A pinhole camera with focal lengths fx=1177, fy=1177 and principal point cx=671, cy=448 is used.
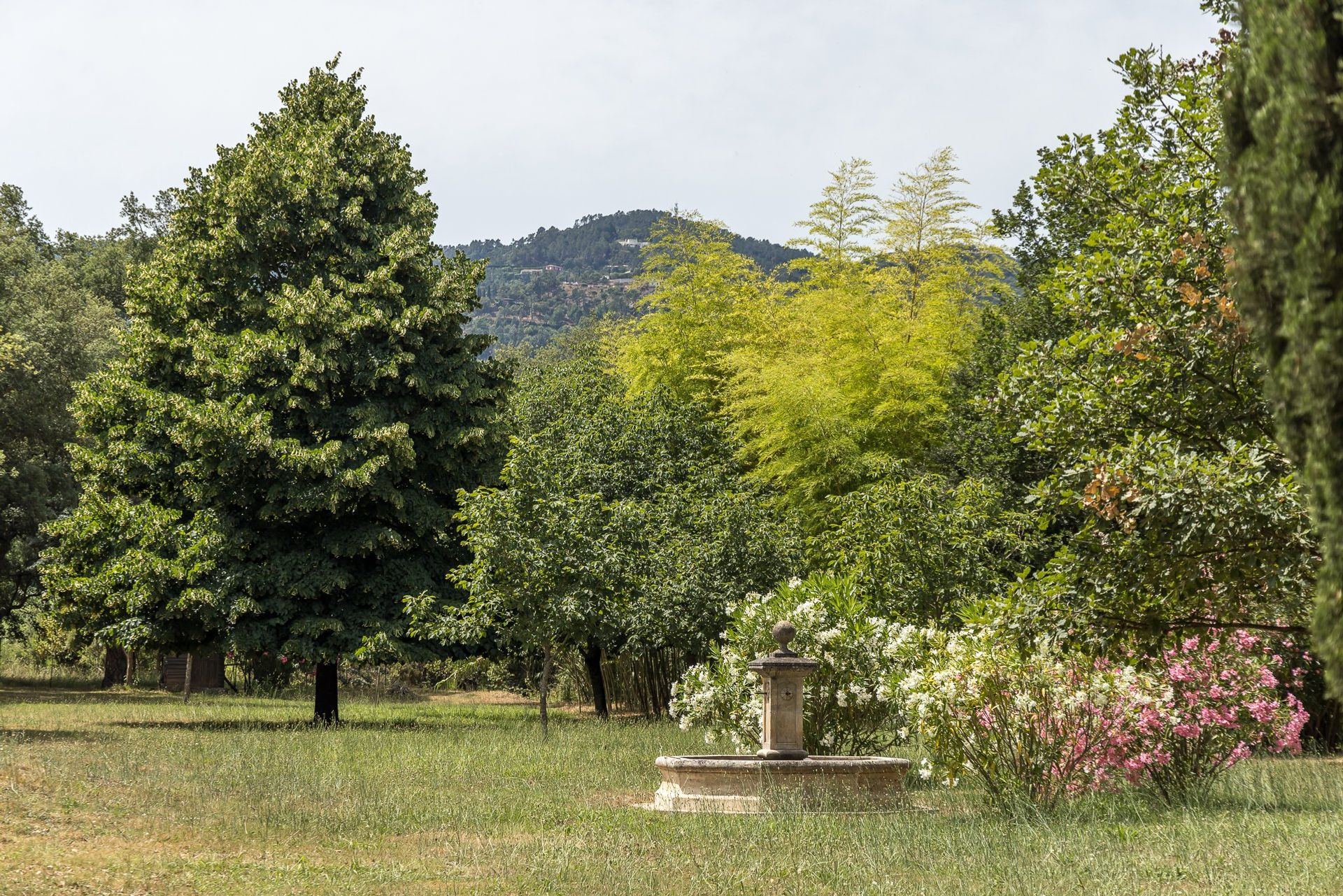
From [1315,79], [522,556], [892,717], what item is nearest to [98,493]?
[522,556]

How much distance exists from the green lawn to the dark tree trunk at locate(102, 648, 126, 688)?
2253 cm

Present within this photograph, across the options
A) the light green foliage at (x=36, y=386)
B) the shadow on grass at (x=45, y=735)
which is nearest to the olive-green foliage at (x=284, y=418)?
A: the shadow on grass at (x=45, y=735)

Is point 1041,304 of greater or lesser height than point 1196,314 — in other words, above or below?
above

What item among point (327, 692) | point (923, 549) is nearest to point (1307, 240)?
point (923, 549)

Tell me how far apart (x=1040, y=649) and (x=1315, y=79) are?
8366 millimetres

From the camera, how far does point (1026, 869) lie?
341 inches

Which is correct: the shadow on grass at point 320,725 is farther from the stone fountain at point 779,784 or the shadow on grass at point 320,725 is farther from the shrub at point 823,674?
the stone fountain at point 779,784

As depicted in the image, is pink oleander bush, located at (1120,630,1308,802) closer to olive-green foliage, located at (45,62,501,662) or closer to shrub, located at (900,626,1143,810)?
shrub, located at (900,626,1143,810)

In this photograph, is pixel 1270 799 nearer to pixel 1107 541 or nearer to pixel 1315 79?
pixel 1107 541

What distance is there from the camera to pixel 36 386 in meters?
30.2

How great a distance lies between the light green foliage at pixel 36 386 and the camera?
1182 inches

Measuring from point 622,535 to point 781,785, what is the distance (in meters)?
12.9

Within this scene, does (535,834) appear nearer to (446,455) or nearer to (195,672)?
(446,455)

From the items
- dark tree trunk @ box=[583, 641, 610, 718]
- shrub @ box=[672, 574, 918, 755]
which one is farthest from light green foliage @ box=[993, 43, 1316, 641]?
dark tree trunk @ box=[583, 641, 610, 718]
